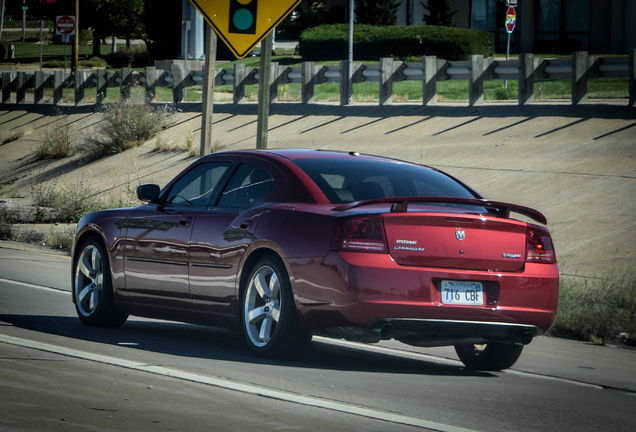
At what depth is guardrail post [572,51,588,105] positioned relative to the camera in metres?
21.5

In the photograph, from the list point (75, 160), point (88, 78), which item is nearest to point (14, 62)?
point (88, 78)

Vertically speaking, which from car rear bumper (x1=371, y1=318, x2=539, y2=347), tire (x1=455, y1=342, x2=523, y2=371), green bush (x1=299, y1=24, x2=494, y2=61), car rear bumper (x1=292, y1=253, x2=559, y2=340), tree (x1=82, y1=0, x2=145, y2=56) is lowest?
tire (x1=455, y1=342, x2=523, y2=371)

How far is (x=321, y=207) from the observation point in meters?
7.80

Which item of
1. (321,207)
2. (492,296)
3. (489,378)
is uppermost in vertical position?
(321,207)

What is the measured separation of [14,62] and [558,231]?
3118 inches

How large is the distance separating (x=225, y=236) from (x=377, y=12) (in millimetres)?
47030

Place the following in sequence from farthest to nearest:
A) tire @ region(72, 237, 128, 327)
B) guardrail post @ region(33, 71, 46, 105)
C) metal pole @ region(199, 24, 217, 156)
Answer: guardrail post @ region(33, 71, 46, 105)
metal pole @ region(199, 24, 217, 156)
tire @ region(72, 237, 128, 327)

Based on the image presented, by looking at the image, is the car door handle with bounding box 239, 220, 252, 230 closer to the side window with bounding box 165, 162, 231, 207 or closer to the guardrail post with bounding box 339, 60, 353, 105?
the side window with bounding box 165, 162, 231, 207

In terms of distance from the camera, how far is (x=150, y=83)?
34938 mm

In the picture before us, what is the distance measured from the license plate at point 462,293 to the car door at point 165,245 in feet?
7.13

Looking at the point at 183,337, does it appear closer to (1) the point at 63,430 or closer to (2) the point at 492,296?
(2) the point at 492,296

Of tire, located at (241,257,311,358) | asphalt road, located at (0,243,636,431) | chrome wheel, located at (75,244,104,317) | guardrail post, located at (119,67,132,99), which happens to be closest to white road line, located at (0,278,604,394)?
asphalt road, located at (0,243,636,431)

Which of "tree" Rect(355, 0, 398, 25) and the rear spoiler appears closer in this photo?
the rear spoiler

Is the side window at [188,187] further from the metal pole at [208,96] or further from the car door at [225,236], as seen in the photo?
the metal pole at [208,96]
